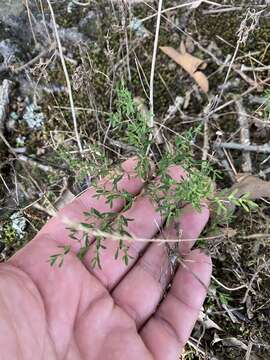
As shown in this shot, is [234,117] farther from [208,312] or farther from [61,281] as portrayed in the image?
[61,281]

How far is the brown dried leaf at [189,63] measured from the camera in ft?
9.84

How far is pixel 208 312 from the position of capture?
2668 mm

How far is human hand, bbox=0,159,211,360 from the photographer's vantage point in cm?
221

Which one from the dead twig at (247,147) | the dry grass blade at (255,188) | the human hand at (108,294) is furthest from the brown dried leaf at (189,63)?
the human hand at (108,294)

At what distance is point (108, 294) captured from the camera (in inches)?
93.3

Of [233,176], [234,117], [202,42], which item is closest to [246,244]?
[233,176]

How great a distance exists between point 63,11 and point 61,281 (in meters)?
1.54

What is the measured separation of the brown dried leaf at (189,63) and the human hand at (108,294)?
2.41 ft

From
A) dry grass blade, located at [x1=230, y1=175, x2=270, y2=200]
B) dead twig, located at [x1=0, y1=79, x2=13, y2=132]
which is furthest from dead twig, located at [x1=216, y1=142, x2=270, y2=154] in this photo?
dead twig, located at [x1=0, y1=79, x2=13, y2=132]

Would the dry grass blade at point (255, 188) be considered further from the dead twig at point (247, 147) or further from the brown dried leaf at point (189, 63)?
the brown dried leaf at point (189, 63)

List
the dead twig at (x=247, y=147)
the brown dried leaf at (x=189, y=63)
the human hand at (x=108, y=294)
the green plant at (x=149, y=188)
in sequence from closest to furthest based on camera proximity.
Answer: the green plant at (x=149, y=188)
the human hand at (x=108, y=294)
the dead twig at (x=247, y=147)
the brown dried leaf at (x=189, y=63)

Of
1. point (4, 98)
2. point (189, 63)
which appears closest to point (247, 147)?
point (189, 63)

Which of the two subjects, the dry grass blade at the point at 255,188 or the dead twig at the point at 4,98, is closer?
the dry grass blade at the point at 255,188

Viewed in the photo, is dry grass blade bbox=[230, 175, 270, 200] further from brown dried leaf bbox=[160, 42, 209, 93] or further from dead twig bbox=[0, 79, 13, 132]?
dead twig bbox=[0, 79, 13, 132]
